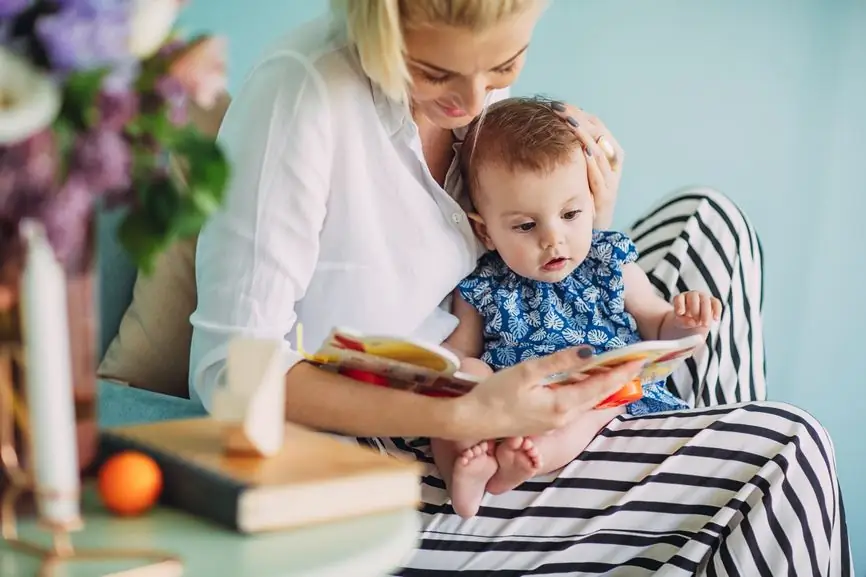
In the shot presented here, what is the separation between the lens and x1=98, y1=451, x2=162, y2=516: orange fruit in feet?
2.52

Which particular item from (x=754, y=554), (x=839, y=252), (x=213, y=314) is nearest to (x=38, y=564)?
(x=213, y=314)

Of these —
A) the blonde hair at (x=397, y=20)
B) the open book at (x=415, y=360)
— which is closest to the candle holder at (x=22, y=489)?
the open book at (x=415, y=360)

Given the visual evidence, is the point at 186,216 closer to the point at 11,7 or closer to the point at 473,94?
the point at 11,7

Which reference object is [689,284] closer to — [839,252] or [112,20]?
[839,252]

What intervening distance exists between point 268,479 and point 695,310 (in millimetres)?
936

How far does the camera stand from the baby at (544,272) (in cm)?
146

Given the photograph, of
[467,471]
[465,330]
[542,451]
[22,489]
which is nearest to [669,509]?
[542,451]

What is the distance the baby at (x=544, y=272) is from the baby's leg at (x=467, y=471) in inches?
4.4

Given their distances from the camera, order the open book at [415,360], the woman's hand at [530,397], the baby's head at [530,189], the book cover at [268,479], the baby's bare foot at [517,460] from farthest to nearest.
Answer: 1. the baby's head at [530,189]
2. the baby's bare foot at [517,460]
3. the woman's hand at [530,397]
4. the open book at [415,360]
5. the book cover at [268,479]

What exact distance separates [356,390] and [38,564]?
1.66 ft

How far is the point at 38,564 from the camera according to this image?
2.28ft

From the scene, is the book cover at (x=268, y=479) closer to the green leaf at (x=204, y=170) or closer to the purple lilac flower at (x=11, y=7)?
the green leaf at (x=204, y=170)

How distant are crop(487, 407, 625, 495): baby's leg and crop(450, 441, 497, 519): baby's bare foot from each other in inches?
0.7

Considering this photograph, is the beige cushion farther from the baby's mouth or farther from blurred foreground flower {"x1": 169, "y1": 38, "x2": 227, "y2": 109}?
blurred foreground flower {"x1": 169, "y1": 38, "x2": 227, "y2": 109}
